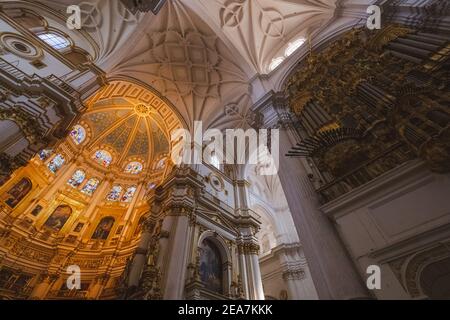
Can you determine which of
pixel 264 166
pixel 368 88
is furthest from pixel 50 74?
pixel 264 166

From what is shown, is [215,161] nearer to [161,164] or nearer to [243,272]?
[161,164]

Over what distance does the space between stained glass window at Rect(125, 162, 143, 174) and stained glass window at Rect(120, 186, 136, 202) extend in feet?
5.67

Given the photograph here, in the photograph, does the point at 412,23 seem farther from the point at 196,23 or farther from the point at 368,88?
the point at 196,23

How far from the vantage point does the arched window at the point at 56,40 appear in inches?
431

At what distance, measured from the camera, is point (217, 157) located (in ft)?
57.3

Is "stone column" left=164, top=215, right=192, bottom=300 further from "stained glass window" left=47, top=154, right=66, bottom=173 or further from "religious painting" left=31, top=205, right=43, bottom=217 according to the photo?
"stained glass window" left=47, top=154, right=66, bottom=173

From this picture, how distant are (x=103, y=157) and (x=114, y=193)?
377cm

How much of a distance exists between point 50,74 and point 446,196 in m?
13.4

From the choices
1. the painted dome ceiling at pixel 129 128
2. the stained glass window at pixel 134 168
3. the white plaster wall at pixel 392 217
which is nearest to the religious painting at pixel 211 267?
the white plaster wall at pixel 392 217

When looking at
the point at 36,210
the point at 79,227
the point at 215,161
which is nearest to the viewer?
the point at 36,210

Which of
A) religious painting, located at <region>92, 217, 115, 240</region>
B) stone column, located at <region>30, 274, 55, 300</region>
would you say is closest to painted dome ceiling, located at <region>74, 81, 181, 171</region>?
religious painting, located at <region>92, 217, 115, 240</region>

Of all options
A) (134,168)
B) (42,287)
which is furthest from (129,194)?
(42,287)

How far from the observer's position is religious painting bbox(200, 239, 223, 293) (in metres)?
9.38
